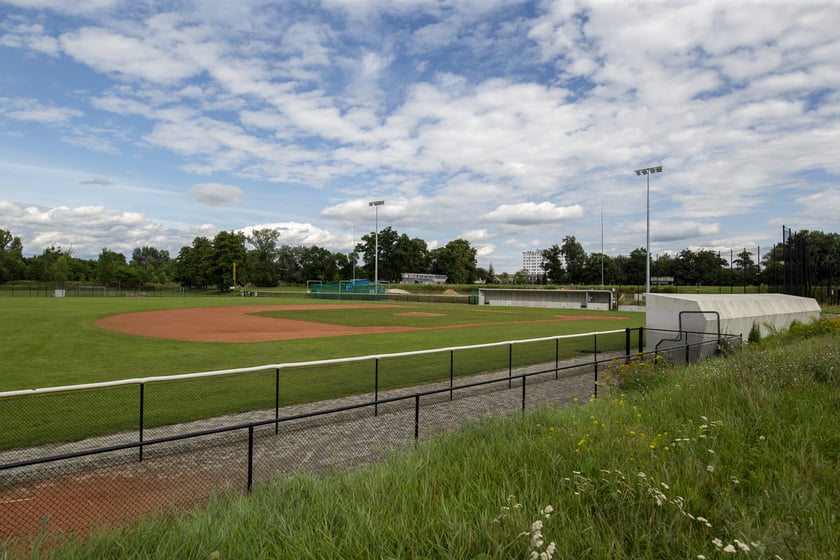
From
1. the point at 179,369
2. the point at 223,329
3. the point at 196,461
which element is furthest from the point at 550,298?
the point at 196,461

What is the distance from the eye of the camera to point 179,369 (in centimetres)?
1547

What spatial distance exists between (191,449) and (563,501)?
6.52 m

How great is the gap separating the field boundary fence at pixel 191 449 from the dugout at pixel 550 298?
139ft

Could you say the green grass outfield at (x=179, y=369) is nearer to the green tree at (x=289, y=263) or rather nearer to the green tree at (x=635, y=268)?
the green tree at (x=635, y=268)

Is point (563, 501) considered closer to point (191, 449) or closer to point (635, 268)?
point (191, 449)

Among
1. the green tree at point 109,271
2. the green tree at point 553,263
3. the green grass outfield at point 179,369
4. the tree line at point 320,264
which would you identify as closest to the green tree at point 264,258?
the tree line at point 320,264

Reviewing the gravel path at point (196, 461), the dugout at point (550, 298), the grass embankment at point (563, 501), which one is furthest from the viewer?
the dugout at point (550, 298)

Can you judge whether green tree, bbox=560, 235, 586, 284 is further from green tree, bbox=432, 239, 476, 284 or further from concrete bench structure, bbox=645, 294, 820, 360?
concrete bench structure, bbox=645, 294, 820, 360

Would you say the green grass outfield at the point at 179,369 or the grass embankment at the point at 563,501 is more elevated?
the grass embankment at the point at 563,501

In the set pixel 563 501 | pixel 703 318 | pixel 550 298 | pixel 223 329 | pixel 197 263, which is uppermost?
pixel 197 263

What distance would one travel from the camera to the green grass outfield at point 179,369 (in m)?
10.0

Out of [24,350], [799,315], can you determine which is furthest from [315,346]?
[799,315]

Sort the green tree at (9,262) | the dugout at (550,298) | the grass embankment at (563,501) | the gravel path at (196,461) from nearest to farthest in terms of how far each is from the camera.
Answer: the grass embankment at (563,501) < the gravel path at (196,461) < the dugout at (550,298) < the green tree at (9,262)

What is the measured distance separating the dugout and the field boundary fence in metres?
42.4
